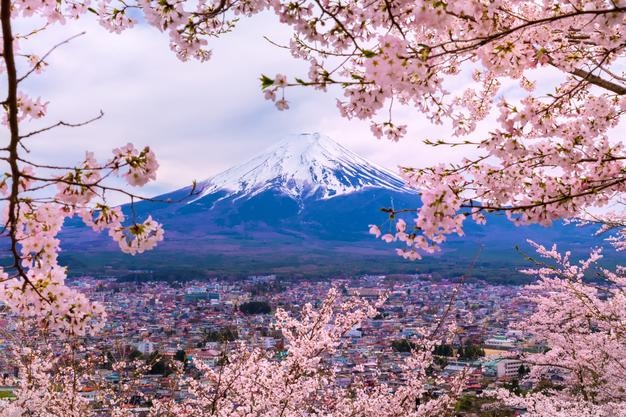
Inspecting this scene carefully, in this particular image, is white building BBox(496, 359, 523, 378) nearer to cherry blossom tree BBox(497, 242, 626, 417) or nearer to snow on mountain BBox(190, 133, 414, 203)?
cherry blossom tree BBox(497, 242, 626, 417)

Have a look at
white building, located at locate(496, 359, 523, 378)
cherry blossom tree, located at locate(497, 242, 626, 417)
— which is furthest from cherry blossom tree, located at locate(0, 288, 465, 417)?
white building, located at locate(496, 359, 523, 378)

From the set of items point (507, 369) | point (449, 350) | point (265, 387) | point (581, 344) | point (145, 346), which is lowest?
point (507, 369)

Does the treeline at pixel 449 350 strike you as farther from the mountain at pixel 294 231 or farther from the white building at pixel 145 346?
the mountain at pixel 294 231

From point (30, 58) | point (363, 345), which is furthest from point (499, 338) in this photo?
point (30, 58)

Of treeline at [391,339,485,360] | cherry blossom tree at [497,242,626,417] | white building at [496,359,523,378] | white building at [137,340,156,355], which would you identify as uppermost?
cherry blossom tree at [497,242,626,417]

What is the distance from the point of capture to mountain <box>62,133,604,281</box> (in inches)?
3100

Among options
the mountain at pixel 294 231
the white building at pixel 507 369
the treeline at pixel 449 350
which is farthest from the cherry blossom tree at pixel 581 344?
the mountain at pixel 294 231

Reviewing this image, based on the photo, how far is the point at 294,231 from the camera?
382 ft

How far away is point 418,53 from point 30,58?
296 centimetres

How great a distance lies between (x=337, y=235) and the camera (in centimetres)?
11631

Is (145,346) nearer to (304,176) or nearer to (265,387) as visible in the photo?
(265,387)

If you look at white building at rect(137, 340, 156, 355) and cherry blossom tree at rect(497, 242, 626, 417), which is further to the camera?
white building at rect(137, 340, 156, 355)

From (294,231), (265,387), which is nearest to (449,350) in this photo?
(265,387)

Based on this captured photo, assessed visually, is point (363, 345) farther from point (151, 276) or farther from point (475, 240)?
point (475, 240)
